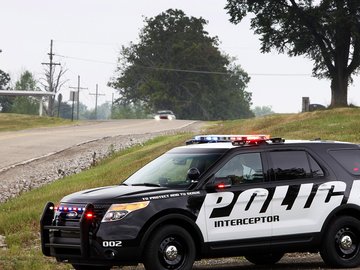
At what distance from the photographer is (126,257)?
9.61 metres

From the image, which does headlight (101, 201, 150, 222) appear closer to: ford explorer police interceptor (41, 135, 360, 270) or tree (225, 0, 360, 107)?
ford explorer police interceptor (41, 135, 360, 270)

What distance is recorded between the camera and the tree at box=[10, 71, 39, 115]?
5438 inches

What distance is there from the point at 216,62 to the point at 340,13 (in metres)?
62.7

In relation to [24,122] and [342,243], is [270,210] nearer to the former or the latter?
[342,243]

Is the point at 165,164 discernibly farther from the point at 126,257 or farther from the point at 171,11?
the point at 171,11

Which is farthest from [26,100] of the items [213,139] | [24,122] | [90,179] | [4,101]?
[213,139]

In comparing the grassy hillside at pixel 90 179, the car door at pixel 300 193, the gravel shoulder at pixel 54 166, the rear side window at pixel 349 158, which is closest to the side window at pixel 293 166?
the car door at pixel 300 193

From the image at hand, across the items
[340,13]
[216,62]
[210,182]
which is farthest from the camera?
[216,62]

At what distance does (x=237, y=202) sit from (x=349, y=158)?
203 cm

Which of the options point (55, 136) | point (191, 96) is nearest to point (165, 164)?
point (55, 136)

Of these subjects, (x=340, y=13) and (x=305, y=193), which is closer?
(x=305, y=193)

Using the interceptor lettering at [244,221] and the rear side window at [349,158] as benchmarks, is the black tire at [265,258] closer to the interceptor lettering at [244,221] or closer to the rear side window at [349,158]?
the interceptor lettering at [244,221]

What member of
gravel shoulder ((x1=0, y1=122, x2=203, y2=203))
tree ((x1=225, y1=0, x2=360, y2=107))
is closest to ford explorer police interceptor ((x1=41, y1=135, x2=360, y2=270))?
gravel shoulder ((x1=0, y1=122, x2=203, y2=203))

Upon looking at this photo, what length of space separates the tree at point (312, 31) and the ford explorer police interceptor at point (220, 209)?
3953 centimetres
